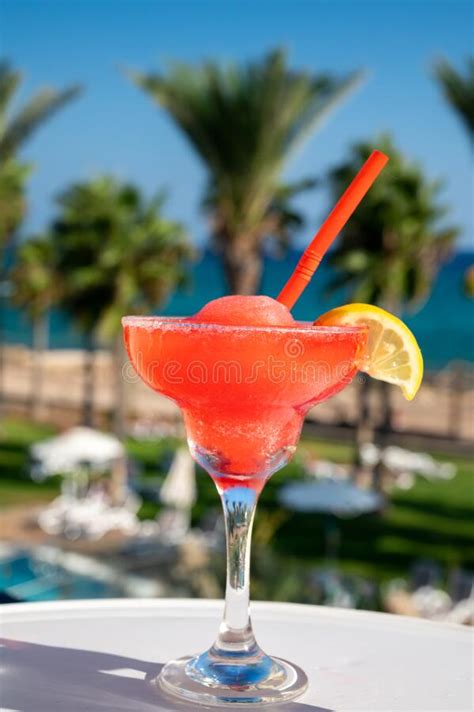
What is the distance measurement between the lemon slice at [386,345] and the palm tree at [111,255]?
19.4 metres

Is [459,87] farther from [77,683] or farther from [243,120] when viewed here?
[77,683]

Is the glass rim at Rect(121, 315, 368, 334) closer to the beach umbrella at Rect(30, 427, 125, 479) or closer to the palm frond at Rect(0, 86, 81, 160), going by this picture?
the palm frond at Rect(0, 86, 81, 160)

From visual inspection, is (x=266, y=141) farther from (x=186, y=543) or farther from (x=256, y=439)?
(x=256, y=439)

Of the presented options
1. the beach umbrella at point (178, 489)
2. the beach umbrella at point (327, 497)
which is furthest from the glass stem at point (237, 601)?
the beach umbrella at point (178, 489)

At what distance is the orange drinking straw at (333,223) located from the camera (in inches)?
51.8

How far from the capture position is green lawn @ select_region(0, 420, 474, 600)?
1514 centimetres

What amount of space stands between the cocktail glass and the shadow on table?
0.03 meters

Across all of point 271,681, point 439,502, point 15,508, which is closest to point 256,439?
point 271,681

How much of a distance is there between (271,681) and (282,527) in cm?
1803

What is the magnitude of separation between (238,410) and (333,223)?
0.94ft

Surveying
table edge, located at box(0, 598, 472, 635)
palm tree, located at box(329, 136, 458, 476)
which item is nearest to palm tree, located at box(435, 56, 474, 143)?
palm tree, located at box(329, 136, 458, 476)

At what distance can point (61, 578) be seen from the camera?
486 inches

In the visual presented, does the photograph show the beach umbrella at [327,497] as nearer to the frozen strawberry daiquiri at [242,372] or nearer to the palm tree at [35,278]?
the frozen strawberry daiquiri at [242,372]

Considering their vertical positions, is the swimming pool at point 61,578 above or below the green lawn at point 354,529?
below
